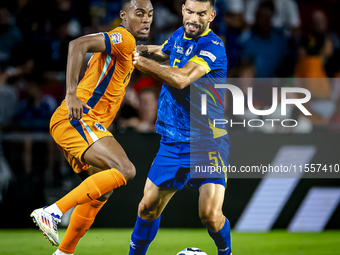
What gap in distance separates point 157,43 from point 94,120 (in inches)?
119

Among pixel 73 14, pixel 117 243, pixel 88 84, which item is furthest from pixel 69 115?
pixel 73 14

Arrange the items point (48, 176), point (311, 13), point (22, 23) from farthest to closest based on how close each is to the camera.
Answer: point (311, 13)
point (22, 23)
point (48, 176)

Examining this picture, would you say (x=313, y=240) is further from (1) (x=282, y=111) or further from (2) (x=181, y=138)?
(2) (x=181, y=138)

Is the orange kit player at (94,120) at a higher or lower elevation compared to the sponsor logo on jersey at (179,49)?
lower

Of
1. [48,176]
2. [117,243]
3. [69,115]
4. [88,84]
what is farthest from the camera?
[48,176]

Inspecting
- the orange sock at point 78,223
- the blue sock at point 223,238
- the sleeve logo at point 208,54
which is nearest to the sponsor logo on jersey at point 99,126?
the orange sock at point 78,223

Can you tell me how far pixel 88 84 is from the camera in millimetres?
4180

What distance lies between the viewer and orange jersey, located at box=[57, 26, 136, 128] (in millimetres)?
4090

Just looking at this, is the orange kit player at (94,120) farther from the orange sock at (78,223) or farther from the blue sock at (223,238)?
the blue sock at (223,238)

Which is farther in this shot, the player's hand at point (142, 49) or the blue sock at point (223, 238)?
the player's hand at point (142, 49)

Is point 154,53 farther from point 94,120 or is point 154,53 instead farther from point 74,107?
point 74,107

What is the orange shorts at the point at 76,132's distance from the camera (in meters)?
3.98

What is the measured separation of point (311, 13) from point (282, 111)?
260cm

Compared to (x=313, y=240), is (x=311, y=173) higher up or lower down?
higher up
